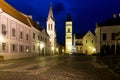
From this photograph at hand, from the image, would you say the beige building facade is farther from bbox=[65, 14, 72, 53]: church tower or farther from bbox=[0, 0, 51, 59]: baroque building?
bbox=[0, 0, 51, 59]: baroque building

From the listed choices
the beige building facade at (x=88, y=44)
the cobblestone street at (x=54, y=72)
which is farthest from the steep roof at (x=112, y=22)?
the cobblestone street at (x=54, y=72)

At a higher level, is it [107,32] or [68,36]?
[68,36]

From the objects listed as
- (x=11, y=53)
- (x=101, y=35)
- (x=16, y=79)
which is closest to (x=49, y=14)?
(x=101, y=35)

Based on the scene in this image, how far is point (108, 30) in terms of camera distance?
63.0 meters

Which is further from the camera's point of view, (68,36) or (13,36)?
(68,36)

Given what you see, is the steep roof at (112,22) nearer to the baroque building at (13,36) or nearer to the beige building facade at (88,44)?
the baroque building at (13,36)

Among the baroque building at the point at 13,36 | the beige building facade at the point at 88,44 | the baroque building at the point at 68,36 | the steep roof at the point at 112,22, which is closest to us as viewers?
the baroque building at the point at 13,36

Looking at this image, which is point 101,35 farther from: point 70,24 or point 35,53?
point 70,24

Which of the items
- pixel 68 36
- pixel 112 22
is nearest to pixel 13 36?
pixel 112 22

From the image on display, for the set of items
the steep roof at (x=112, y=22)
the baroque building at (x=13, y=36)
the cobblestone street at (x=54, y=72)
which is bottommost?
the cobblestone street at (x=54, y=72)

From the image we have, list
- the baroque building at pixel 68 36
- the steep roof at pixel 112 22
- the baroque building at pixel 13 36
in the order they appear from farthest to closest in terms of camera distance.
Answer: the baroque building at pixel 68 36 → the steep roof at pixel 112 22 → the baroque building at pixel 13 36

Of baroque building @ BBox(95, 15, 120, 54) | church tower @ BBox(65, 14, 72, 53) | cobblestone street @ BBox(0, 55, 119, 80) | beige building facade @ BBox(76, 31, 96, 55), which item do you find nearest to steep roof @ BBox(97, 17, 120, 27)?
baroque building @ BBox(95, 15, 120, 54)

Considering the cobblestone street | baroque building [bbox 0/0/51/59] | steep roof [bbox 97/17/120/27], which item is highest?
steep roof [bbox 97/17/120/27]

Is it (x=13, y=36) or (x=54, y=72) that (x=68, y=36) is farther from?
(x=54, y=72)
